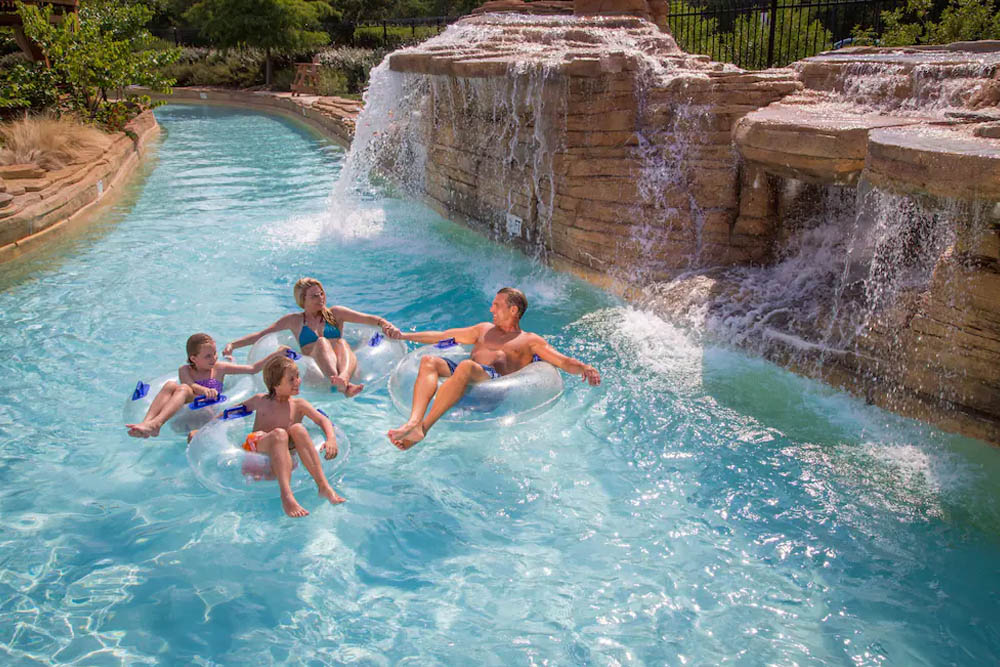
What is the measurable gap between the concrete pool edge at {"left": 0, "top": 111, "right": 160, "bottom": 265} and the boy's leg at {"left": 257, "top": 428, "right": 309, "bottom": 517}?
5.75 meters

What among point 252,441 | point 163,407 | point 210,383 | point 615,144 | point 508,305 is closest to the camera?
point 252,441

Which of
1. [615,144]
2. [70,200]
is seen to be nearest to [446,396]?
[615,144]

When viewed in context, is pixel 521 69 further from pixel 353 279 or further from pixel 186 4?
pixel 186 4

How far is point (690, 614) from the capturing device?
3.40 m

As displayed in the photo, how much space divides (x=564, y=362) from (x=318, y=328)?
1.70 metres

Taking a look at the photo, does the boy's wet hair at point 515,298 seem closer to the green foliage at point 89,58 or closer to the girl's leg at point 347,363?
the girl's leg at point 347,363

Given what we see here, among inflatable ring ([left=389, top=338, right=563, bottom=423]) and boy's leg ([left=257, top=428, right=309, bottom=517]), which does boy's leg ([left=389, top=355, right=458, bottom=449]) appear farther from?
boy's leg ([left=257, top=428, right=309, bottom=517])

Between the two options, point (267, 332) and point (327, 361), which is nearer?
point (327, 361)

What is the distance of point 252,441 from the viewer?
4070mm

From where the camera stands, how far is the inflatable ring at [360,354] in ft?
16.0

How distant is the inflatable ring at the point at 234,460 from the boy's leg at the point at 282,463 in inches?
1.8

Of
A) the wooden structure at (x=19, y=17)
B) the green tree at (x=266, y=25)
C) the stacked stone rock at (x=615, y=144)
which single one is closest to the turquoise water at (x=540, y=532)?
the stacked stone rock at (x=615, y=144)

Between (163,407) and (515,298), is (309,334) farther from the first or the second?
(515,298)

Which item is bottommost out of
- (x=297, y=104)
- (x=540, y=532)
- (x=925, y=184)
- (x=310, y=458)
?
(x=540, y=532)
